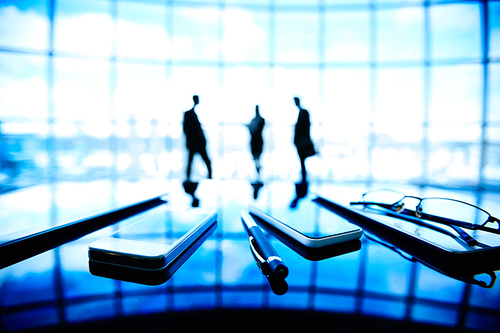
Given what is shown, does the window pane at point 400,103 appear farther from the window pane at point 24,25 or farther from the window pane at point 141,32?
the window pane at point 24,25

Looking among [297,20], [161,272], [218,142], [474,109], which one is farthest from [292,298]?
[474,109]

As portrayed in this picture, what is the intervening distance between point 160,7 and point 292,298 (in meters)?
5.89

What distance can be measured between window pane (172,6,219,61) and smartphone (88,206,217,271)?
16.3 ft

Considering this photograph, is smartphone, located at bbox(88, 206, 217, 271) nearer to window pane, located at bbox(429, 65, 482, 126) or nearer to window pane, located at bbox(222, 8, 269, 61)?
window pane, located at bbox(222, 8, 269, 61)

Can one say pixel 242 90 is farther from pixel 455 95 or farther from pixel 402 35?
pixel 455 95

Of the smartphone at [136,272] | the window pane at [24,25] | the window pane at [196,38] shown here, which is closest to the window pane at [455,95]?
the window pane at [196,38]

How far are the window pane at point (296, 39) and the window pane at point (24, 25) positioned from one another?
182 inches

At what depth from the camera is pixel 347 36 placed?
477 cm

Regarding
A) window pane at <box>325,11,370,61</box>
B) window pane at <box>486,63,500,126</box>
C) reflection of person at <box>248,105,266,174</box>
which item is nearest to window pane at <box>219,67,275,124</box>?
window pane at <box>325,11,370,61</box>

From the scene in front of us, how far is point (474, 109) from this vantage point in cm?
436

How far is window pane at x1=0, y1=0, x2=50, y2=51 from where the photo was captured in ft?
12.4

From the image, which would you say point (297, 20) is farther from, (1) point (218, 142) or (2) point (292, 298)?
(2) point (292, 298)

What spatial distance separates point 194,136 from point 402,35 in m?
5.32

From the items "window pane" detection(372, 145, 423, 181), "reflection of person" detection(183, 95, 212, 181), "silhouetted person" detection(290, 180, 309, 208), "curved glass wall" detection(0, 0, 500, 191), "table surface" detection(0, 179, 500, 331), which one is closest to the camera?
"table surface" detection(0, 179, 500, 331)
